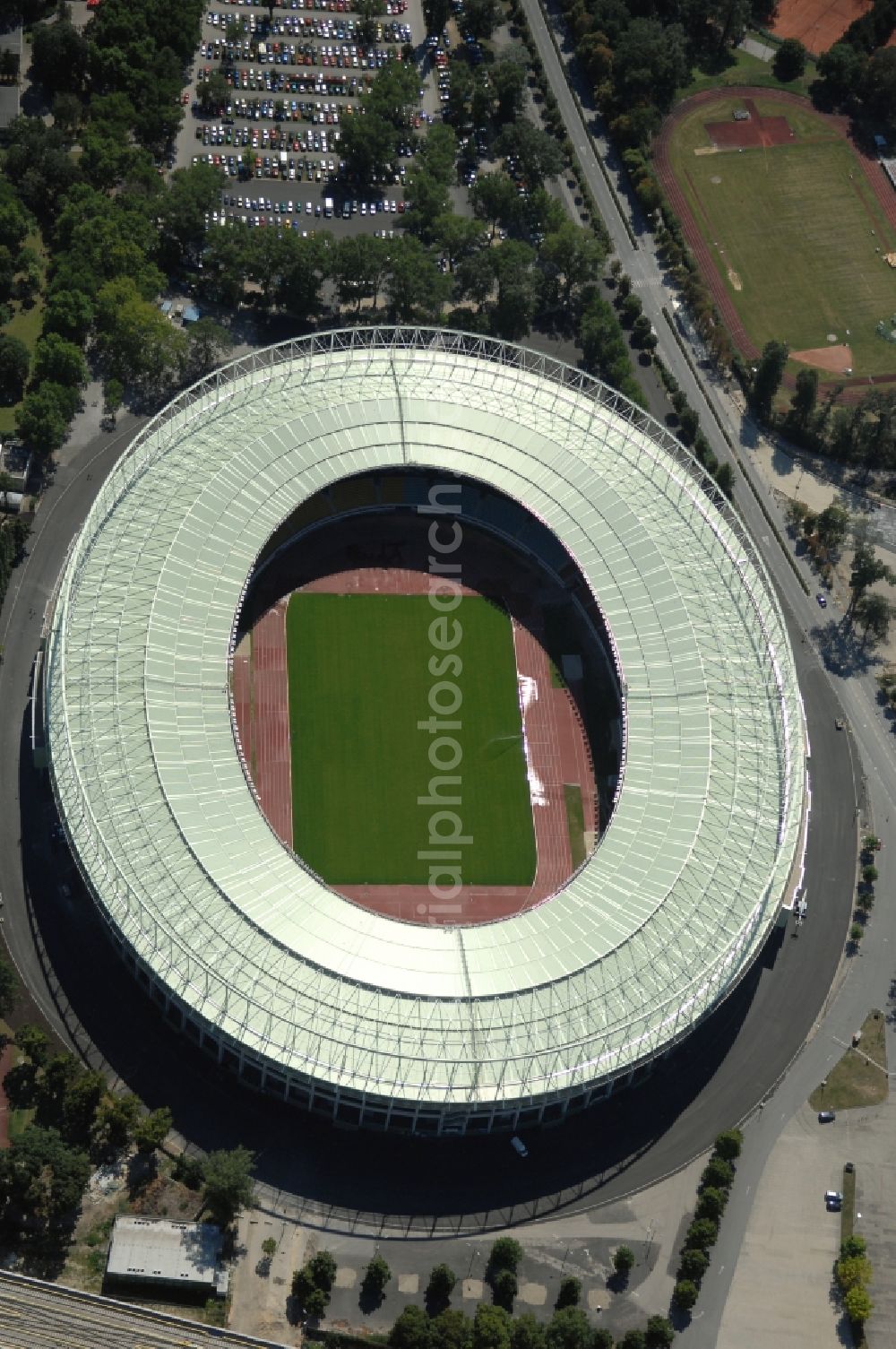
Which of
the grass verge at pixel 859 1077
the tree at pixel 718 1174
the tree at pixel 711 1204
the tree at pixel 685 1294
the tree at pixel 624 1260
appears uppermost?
the grass verge at pixel 859 1077

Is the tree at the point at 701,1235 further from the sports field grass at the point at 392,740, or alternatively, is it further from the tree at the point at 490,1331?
the sports field grass at the point at 392,740

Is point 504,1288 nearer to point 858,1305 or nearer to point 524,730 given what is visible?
point 858,1305

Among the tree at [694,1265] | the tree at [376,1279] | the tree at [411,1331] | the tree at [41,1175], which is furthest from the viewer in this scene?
the tree at [694,1265]

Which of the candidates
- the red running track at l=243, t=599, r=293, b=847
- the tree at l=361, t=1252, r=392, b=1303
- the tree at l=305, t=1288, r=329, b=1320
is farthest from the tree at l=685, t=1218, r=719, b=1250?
the red running track at l=243, t=599, r=293, b=847

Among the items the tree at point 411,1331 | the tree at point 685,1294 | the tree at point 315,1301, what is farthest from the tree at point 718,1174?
the tree at point 315,1301

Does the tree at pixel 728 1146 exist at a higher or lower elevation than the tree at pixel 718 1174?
higher

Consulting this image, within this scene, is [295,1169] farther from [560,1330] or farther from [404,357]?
[404,357]

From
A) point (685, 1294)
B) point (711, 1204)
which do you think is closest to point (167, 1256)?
point (685, 1294)
